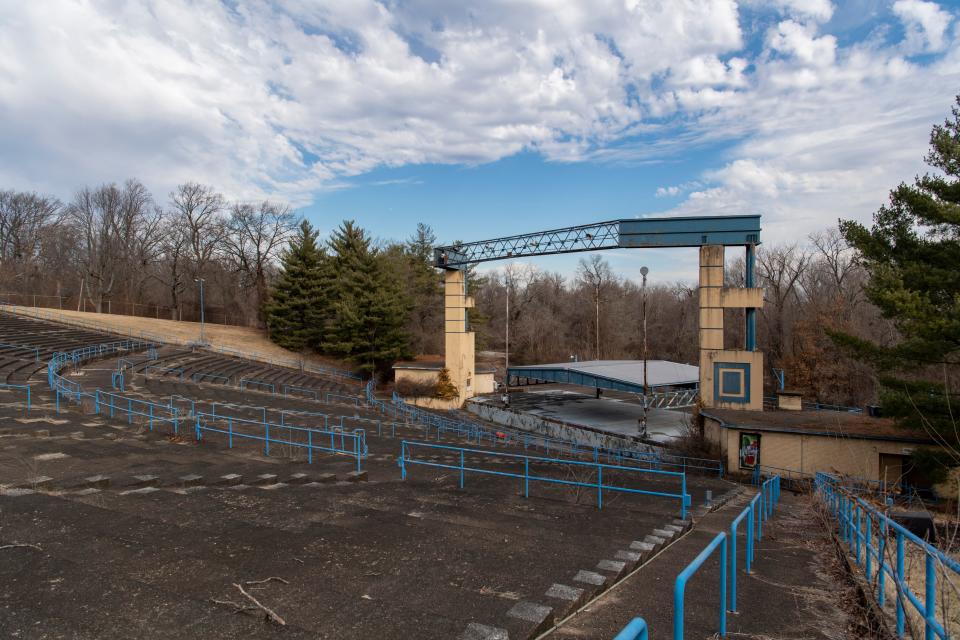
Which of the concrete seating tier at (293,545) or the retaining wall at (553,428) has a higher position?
the concrete seating tier at (293,545)

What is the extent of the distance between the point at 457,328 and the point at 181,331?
3138 cm

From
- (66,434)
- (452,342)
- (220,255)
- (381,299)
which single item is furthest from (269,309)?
(66,434)

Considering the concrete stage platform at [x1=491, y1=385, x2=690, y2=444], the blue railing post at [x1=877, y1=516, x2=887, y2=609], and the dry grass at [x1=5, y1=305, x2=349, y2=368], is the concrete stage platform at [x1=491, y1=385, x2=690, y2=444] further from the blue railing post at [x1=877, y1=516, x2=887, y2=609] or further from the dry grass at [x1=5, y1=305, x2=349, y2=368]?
the blue railing post at [x1=877, y1=516, x2=887, y2=609]

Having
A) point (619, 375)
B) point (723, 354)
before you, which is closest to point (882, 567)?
point (723, 354)

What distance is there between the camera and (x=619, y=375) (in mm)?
31891

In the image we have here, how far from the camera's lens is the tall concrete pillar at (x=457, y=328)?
36.4 meters

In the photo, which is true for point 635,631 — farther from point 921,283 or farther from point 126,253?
point 126,253

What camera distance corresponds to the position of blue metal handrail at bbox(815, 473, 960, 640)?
13.0 ft

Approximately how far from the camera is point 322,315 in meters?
51.2

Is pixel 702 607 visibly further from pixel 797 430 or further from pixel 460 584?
pixel 797 430

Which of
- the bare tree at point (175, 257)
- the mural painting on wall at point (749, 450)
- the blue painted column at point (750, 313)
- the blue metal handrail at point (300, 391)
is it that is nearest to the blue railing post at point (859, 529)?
the mural painting on wall at point (749, 450)

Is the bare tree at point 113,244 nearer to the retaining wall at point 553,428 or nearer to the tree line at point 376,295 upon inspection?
→ the tree line at point 376,295

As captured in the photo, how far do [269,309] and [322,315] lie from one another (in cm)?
522

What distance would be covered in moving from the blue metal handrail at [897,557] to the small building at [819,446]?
390 inches
